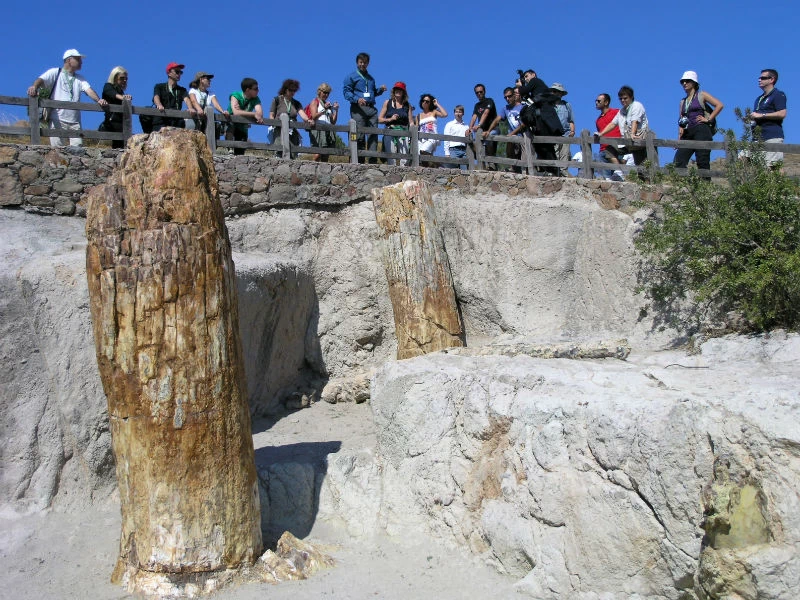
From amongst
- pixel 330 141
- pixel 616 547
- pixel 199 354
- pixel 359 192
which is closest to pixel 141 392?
pixel 199 354

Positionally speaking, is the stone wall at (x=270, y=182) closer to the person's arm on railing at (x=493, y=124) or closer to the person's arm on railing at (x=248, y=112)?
the person's arm on railing at (x=248, y=112)

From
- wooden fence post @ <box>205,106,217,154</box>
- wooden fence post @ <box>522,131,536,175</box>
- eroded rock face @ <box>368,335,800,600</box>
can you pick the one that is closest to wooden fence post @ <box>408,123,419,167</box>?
wooden fence post @ <box>522,131,536,175</box>

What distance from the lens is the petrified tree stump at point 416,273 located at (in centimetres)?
1058

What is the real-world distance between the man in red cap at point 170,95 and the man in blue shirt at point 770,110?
7426 millimetres

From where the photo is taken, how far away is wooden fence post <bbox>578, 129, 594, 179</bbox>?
12.6 metres

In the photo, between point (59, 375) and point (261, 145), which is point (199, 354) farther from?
point (261, 145)

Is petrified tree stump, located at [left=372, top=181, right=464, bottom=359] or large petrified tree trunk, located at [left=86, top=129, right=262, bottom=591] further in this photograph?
petrified tree stump, located at [left=372, top=181, right=464, bottom=359]

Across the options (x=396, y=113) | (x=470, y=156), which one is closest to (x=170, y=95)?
(x=396, y=113)

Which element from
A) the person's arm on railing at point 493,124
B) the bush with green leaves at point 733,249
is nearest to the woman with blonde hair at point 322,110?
the person's arm on railing at point 493,124

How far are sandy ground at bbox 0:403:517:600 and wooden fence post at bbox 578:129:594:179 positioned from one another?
758 cm

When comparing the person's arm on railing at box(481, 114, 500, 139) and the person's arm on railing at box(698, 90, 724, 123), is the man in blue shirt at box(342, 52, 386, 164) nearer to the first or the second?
the person's arm on railing at box(481, 114, 500, 139)

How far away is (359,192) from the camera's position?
11.7 metres

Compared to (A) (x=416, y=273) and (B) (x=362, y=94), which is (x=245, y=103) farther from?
(A) (x=416, y=273)

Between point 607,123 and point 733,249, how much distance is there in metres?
5.19
